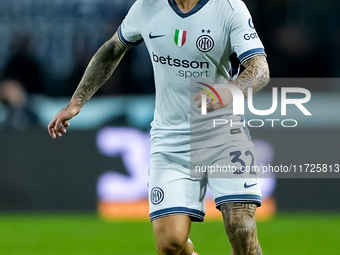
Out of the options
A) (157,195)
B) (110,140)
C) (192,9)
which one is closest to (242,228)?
(157,195)

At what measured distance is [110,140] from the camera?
28.3ft

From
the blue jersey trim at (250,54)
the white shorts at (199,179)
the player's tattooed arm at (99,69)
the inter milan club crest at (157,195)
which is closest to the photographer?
the blue jersey trim at (250,54)

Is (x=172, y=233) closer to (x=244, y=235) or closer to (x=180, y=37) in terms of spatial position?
(x=244, y=235)

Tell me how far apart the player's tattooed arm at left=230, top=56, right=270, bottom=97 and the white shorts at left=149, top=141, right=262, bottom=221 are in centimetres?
48

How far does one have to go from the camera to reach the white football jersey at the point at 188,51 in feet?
13.6

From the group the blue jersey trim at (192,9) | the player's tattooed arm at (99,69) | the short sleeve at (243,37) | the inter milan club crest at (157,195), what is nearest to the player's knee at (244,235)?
the inter milan club crest at (157,195)

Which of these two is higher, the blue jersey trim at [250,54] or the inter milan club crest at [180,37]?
the inter milan club crest at [180,37]

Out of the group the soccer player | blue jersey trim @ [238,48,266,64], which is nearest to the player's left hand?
the soccer player

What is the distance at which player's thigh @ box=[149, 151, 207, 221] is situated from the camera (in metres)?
4.31

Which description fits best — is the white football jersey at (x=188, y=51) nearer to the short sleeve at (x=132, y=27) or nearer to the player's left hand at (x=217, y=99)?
the short sleeve at (x=132, y=27)

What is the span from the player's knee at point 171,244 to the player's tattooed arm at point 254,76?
3.37 ft

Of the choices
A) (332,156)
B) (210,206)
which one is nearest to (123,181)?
(210,206)

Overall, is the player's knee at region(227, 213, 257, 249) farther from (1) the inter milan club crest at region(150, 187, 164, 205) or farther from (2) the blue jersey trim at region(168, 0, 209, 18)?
(2) the blue jersey trim at region(168, 0, 209, 18)

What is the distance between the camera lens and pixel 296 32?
1021cm
